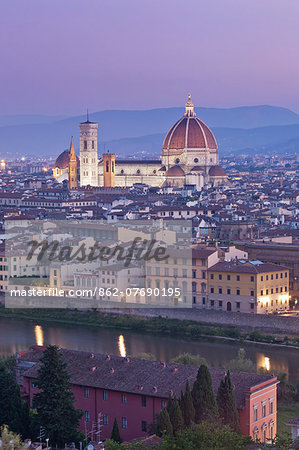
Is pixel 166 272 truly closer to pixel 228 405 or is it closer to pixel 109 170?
pixel 228 405

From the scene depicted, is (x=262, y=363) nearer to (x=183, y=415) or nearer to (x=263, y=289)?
(x=263, y=289)

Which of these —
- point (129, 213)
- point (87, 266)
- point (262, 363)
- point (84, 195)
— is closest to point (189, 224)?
point (129, 213)

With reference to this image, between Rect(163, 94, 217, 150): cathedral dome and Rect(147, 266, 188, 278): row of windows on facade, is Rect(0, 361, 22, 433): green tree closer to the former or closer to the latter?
Rect(147, 266, 188, 278): row of windows on facade

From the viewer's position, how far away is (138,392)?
981cm

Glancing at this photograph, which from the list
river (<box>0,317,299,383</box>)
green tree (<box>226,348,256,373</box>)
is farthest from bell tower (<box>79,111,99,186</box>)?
green tree (<box>226,348,256,373</box>)

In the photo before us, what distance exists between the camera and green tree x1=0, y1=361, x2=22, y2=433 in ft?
29.9

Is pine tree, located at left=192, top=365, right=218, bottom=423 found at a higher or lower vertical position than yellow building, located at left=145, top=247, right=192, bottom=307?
lower

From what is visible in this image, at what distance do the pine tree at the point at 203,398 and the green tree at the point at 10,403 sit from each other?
4.57 feet

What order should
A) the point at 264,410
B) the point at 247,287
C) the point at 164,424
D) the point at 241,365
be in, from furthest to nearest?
the point at 247,287 < the point at 241,365 < the point at 264,410 < the point at 164,424

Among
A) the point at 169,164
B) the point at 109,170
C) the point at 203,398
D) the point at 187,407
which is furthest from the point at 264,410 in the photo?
the point at 169,164

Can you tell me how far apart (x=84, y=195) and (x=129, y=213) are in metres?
11.4

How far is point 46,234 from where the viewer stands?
21.2 meters

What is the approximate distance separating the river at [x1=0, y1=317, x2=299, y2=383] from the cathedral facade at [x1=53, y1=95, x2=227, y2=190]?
32755 mm

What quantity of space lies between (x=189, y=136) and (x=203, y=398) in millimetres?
42506
